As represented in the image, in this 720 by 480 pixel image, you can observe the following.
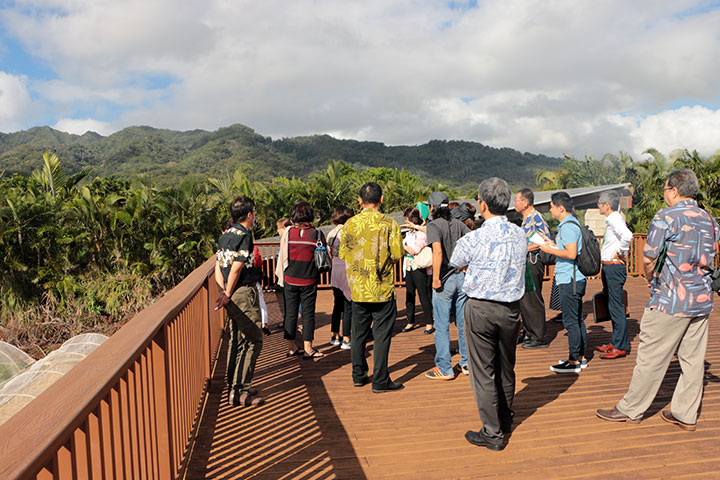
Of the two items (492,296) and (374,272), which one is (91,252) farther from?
(492,296)

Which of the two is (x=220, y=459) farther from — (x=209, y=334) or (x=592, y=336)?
(x=592, y=336)

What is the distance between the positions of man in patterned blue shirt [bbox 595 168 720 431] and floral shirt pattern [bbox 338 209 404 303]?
197 cm

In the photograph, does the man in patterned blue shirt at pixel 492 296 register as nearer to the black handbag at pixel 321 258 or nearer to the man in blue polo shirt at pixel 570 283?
the man in blue polo shirt at pixel 570 283

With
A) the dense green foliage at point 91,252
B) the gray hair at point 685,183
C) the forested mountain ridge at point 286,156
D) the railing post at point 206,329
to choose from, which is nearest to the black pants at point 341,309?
the railing post at point 206,329

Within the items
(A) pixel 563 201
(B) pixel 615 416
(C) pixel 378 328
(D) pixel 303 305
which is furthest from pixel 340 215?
(B) pixel 615 416

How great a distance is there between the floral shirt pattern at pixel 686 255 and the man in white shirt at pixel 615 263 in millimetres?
1773

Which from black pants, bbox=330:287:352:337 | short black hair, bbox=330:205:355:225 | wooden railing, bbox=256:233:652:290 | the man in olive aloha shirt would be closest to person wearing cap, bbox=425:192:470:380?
the man in olive aloha shirt

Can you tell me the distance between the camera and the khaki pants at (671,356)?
3.54 metres

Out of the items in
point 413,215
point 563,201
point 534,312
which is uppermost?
point 563,201

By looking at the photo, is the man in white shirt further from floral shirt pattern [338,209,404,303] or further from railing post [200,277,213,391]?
railing post [200,277,213,391]

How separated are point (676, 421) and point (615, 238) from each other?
214cm

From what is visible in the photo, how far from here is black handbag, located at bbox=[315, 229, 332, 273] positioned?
5.66 metres

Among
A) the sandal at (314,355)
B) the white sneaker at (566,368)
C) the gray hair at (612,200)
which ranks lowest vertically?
the sandal at (314,355)

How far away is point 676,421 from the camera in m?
3.68
